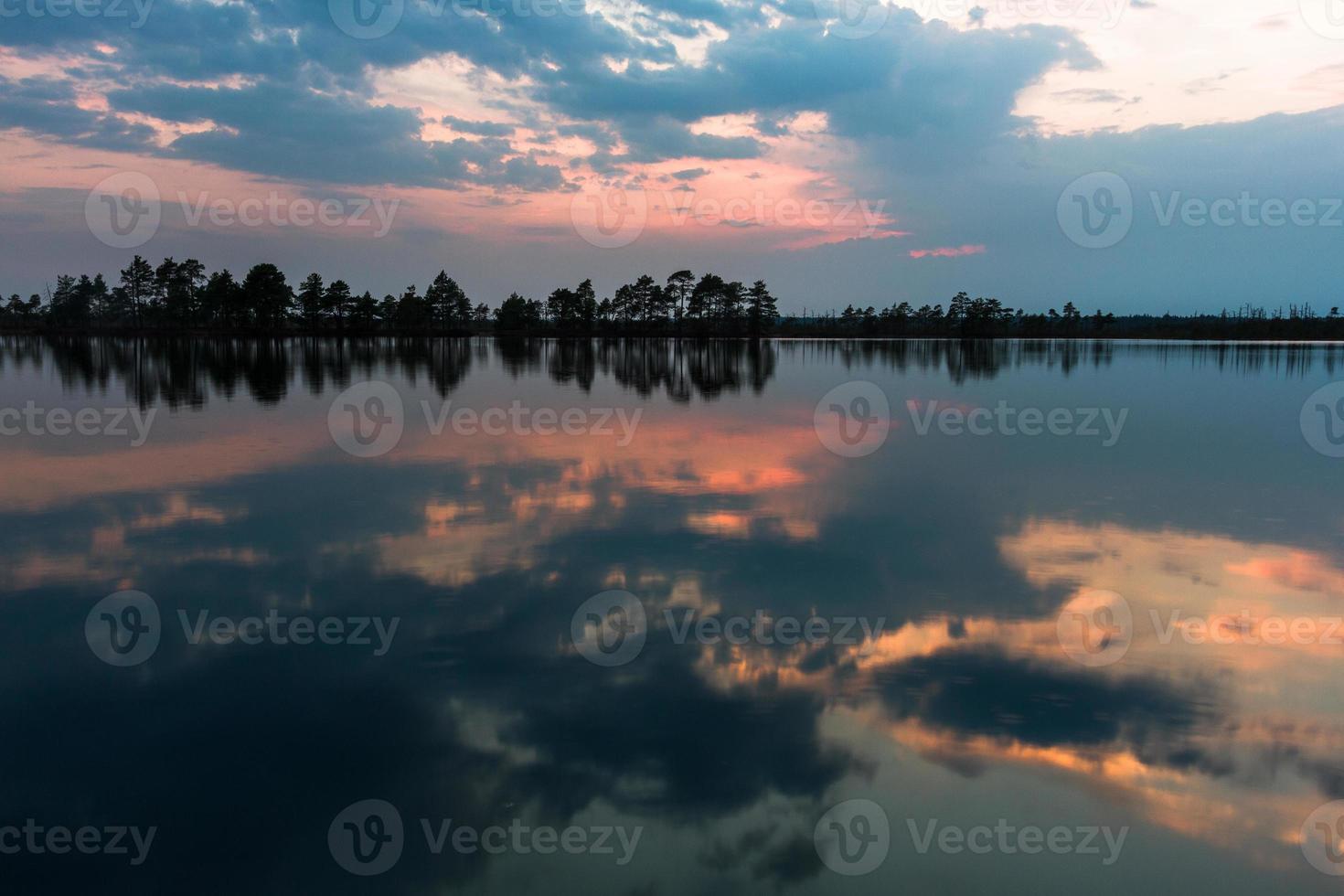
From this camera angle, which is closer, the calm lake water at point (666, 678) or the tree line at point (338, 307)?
the calm lake water at point (666, 678)

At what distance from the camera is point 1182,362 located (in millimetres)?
59750

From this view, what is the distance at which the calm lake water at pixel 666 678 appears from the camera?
4.72 meters

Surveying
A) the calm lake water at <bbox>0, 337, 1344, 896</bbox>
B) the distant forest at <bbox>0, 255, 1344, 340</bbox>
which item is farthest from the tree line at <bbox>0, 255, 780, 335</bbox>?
the calm lake water at <bbox>0, 337, 1344, 896</bbox>

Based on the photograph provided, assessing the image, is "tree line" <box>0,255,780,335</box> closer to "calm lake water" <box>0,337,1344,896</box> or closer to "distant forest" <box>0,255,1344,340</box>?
"distant forest" <box>0,255,1344,340</box>

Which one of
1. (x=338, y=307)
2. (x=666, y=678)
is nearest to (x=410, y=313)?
(x=338, y=307)

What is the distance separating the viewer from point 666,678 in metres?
6.71

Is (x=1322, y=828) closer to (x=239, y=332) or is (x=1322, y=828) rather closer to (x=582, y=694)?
(x=582, y=694)

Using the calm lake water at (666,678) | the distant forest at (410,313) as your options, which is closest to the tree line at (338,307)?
the distant forest at (410,313)

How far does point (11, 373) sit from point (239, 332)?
7770cm

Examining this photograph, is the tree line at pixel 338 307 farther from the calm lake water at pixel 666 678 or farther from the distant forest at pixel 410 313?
the calm lake water at pixel 666 678

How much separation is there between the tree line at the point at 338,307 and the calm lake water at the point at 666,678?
108380 mm

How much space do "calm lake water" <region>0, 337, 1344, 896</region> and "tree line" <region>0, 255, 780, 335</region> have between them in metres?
108

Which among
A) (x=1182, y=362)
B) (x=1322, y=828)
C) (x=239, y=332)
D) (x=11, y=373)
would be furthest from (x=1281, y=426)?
(x=239, y=332)

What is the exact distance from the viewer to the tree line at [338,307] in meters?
109
